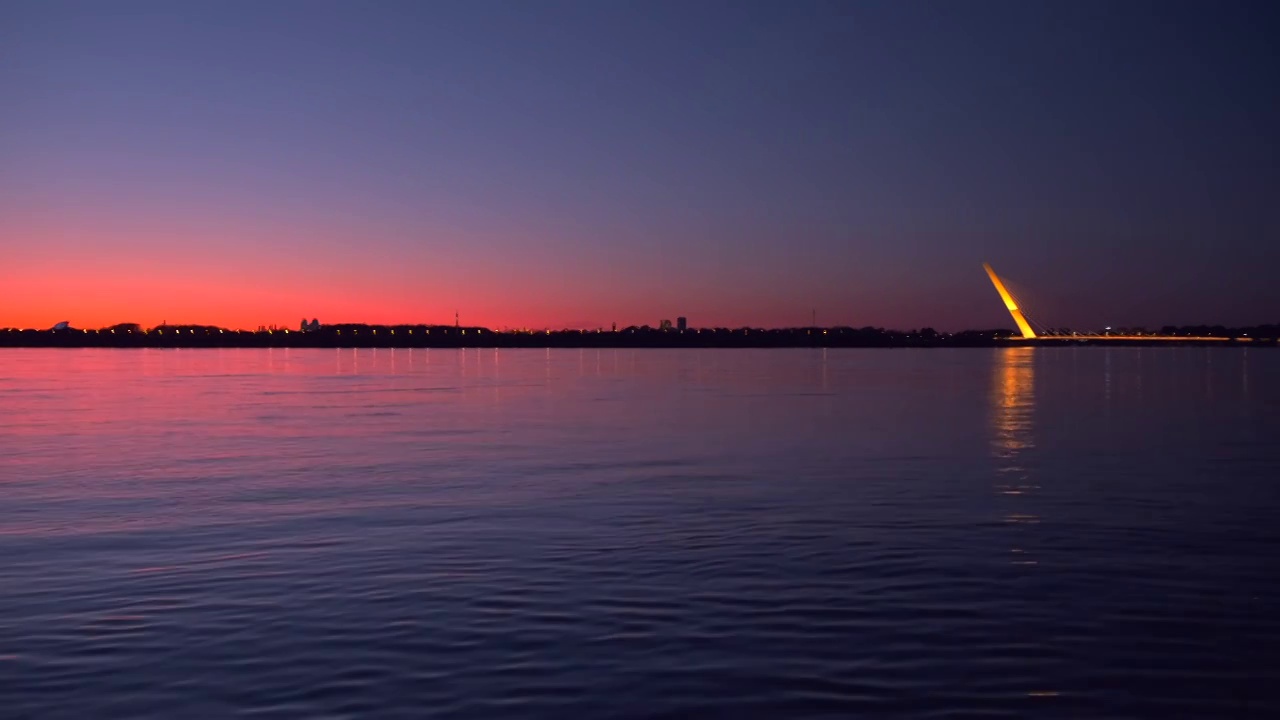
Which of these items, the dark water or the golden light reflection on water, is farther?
the golden light reflection on water

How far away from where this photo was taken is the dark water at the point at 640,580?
9.02 m

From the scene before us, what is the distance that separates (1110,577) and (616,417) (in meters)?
30.3

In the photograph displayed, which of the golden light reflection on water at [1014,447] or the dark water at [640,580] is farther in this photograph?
the golden light reflection on water at [1014,447]

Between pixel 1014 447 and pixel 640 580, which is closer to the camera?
pixel 640 580

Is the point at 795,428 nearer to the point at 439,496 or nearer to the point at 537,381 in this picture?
the point at 439,496

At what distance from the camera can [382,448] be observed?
30.8 meters

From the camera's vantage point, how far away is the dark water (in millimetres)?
9023

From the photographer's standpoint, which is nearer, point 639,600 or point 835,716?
point 835,716

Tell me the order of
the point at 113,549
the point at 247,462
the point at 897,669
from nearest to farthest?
the point at 897,669
the point at 113,549
the point at 247,462

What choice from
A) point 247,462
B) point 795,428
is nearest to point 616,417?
point 795,428

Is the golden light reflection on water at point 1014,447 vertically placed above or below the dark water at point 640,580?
below

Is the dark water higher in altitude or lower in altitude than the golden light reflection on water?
higher

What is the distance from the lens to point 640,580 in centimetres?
1302

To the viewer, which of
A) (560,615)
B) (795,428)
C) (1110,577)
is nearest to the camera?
(560,615)
